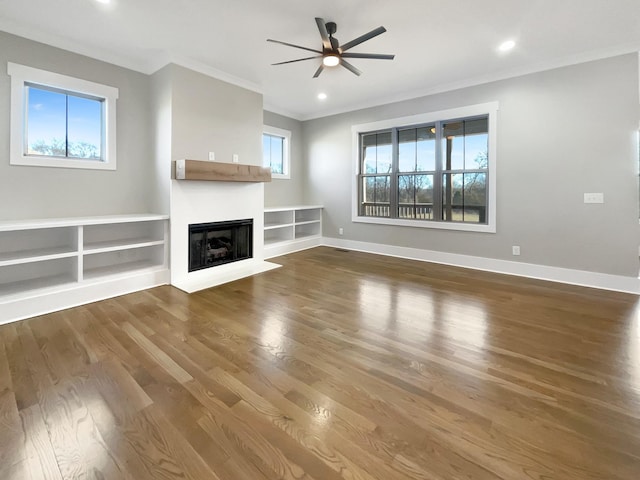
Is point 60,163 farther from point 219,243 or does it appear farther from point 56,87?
point 219,243

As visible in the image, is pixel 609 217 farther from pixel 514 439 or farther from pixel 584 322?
pixel 514 439

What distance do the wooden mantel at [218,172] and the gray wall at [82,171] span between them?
806 millimetres

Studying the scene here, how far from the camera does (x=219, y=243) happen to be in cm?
477

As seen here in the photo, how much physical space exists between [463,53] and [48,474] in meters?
5.16

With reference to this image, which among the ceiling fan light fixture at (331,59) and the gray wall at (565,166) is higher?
the ceiling fan light fixture at (331,59)

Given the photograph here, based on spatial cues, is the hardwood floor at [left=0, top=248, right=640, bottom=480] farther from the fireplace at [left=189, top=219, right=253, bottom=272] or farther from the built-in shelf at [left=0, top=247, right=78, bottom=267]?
the fireplace at [left=189, top=219, right=253, bottom=272]

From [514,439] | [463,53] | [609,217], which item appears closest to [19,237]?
[514,439]

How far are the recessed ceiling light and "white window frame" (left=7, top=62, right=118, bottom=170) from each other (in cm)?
485

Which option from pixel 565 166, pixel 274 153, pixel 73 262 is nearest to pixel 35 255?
pixel 73 262

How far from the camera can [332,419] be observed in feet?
5.36

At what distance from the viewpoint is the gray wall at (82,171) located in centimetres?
327

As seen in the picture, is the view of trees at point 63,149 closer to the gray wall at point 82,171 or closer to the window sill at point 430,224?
the gray wall at point 82,171

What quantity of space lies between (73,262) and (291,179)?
14.4 feet

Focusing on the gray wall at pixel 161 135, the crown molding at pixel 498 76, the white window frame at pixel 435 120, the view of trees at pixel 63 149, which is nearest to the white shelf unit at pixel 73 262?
the gray wall at pixel 161 135
